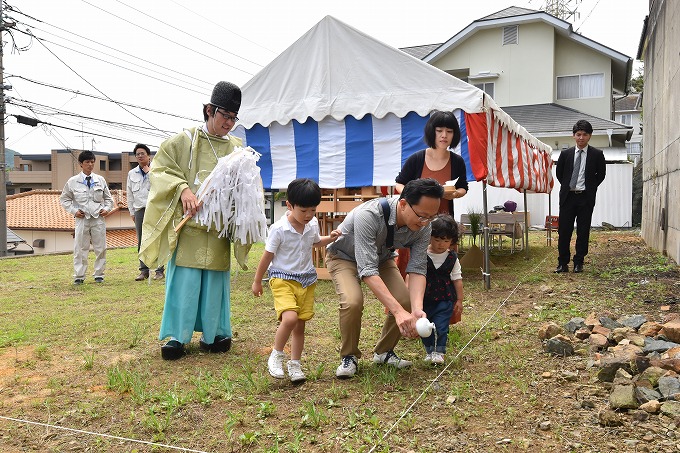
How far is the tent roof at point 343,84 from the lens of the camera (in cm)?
613

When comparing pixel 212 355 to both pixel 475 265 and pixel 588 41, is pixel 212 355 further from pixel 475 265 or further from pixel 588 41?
pixel 588 41

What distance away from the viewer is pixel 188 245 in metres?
3.85

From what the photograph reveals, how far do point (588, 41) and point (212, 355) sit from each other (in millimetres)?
20798

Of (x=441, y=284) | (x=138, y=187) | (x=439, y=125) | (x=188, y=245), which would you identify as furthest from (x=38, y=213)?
(x=441, y=284)

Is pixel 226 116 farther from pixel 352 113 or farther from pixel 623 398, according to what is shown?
pixel 623 398

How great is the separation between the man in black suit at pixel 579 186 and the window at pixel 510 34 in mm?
15832

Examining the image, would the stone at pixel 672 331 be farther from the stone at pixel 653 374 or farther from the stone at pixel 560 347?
the stone at pixel 653 374

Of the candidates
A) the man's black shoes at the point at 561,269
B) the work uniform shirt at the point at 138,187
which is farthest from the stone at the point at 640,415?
the work uniform shirt at the point at 138,187

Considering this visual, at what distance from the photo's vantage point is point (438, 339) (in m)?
3.55

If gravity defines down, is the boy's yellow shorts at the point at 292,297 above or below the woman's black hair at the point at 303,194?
below

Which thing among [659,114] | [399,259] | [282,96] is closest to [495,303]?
[399,259]

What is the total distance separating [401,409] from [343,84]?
460 cm

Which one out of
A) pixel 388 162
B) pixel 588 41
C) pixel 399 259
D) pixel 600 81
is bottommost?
pixel 399 259

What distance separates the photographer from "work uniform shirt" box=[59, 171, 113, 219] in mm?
7484
